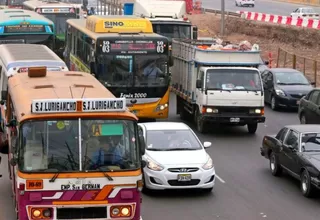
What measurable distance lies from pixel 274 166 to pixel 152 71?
690 cm

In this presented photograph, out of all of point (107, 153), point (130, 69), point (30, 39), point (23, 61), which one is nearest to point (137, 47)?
point (130, 69)

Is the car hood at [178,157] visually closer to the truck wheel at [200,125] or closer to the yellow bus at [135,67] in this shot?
Result: the yellow bus at [135,67]

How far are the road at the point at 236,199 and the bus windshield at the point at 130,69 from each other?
13.6 feet

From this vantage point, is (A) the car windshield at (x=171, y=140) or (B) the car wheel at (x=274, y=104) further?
(B) the car wheel at (x=274, y=104)

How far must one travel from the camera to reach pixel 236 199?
57.1ft

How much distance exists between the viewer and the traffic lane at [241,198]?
16047 mm

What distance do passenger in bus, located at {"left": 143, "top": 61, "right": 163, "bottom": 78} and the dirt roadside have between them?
15.4 meters

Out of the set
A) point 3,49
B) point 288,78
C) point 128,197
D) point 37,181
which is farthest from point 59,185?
point 288,78

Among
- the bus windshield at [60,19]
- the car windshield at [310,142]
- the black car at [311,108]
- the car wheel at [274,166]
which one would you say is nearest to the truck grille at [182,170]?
the car windshield at [310,142]

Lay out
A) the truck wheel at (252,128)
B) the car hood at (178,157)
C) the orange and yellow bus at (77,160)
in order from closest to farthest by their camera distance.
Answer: the orange and yellow bus at (77,160) < the car hood at (178,157) < the truck wheel at (252,128)

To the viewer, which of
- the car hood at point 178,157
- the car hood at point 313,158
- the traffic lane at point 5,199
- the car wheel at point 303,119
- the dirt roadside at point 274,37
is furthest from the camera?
the dirt roadside at point 274,37

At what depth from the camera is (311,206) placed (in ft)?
54.7

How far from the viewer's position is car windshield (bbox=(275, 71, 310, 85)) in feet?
107

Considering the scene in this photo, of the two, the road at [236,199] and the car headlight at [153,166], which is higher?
the car headlight at [153,166]
